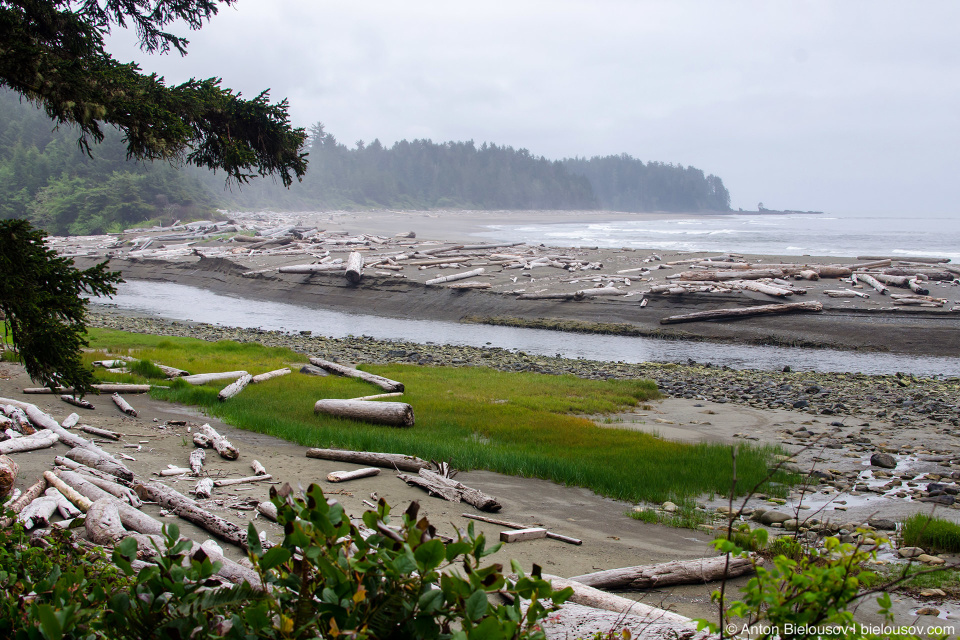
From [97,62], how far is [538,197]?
162 metres

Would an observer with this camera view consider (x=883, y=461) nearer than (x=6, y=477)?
No

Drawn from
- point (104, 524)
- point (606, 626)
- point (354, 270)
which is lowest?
point (104, 524)

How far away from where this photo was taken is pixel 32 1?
743 cm

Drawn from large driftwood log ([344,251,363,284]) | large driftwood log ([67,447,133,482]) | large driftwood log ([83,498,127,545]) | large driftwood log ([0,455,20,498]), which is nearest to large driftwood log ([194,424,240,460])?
large driftwood log ([67,447,133,482])

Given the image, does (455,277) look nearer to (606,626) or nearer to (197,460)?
(197,460)

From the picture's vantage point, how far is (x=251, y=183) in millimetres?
118875

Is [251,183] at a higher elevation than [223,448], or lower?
higher

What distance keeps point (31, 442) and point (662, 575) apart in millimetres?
6960

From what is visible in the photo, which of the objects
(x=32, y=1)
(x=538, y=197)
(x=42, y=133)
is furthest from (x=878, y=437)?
(x=538, y=197)

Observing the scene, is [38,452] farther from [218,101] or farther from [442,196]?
[442,196]

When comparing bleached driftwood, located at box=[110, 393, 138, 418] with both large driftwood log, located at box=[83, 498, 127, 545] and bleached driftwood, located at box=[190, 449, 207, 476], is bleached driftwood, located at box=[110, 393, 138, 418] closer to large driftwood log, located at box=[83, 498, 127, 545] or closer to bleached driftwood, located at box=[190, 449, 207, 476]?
bleached driftwood, located at box=[190, 449, 207, 476]

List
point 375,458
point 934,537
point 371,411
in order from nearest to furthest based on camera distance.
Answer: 1. point 934,537
2. point 375,458
3. point 371,411

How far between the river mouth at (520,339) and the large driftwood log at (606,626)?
19.2 meters

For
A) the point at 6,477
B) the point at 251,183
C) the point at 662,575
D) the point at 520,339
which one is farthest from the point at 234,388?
the point at 251,183
